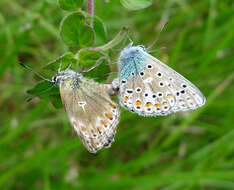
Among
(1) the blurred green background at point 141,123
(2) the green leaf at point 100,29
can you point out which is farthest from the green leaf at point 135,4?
(1) the blurred green background at point 141,123

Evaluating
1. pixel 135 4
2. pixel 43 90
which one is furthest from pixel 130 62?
pixel 43 90

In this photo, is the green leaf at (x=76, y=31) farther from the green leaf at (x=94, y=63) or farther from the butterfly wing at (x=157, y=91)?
the butterfly wing at (x=157, y=91)

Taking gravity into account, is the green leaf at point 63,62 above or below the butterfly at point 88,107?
above

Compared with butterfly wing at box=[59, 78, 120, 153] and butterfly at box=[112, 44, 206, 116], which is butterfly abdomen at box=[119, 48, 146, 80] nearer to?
butterfly at box=[112, 44, 206, 116]

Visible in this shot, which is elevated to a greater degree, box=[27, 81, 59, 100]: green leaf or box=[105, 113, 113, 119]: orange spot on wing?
box=[27, 81, 59, 100]: green leaf

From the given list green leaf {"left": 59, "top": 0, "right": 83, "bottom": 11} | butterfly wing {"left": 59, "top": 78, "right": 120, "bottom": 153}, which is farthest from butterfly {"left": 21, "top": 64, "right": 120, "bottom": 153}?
green leaf {"left": 59, "top": 0, "right": 83, "bottom": 11}

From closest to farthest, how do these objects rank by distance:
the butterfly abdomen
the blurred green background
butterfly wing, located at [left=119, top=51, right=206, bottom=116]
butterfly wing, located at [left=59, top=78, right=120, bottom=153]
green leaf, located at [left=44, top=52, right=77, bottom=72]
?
green leaf, located at [left=44, top=52, right=77, bottom=72] → butterfly wing, located at [left=59, top=78, right=120, bottom=153] → butterfly wing, located at [left=119, top=51, right=206, bottom=116] → the butterfly abdomen → the blurred green background

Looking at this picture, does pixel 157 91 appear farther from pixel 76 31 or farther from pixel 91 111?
pixel 76 31
